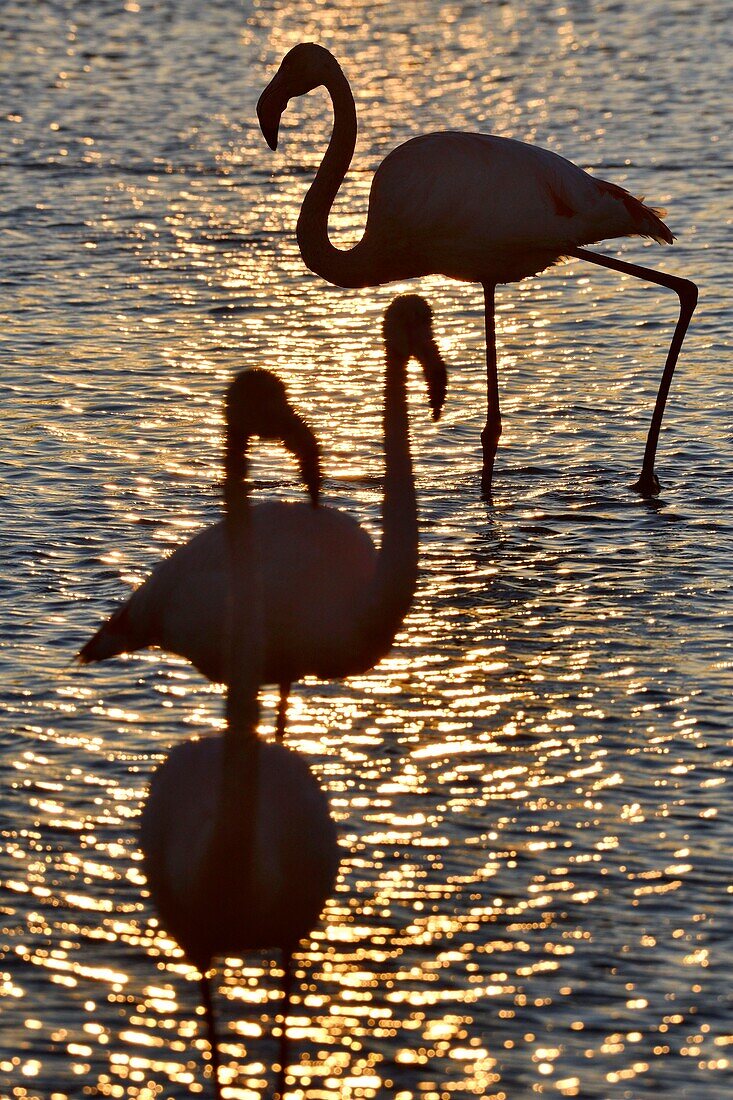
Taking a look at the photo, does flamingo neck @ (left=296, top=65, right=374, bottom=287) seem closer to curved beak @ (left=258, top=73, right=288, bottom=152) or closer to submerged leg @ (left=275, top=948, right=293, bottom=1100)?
curved beak @ (left=258, top=73, right=288, bottom=152)

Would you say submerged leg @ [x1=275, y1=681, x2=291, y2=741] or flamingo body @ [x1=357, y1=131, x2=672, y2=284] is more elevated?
flamingo body @ [x1=357, y1=131, x2=672, y2=284]

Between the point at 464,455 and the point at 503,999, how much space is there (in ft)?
15.6

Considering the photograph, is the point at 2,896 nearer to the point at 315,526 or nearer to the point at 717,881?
the point at 315,526

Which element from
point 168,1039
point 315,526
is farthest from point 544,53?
point 168,1039

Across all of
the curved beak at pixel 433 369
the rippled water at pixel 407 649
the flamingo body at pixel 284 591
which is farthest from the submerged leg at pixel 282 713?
the curved beak at pixel 433 369

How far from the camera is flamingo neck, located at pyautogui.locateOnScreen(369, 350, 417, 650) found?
5.38 m

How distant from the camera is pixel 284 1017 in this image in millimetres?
4734

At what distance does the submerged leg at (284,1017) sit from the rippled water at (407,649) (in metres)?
0.05

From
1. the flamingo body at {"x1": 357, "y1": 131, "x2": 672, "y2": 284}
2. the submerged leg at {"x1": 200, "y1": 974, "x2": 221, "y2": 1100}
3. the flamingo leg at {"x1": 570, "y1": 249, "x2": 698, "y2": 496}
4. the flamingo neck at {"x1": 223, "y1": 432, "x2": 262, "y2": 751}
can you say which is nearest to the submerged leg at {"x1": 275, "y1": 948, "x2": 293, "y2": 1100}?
the submerged leg at {"x1": 200, "y1": 974, "x2": 221, "y2": 1100}

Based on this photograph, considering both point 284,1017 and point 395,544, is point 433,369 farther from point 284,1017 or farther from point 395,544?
point 284,1017

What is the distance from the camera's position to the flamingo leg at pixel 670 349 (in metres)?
8.75

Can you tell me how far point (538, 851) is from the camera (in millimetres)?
5648

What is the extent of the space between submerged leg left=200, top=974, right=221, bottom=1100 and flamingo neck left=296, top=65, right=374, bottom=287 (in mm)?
4710

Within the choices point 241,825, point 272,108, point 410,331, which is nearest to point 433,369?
point 410,331
